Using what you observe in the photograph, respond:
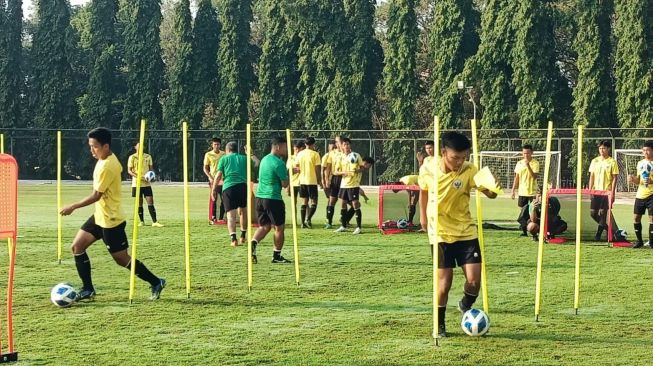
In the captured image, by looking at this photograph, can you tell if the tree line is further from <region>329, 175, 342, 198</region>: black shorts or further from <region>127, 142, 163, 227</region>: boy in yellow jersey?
<region>127, 142, 163, 227</region>: boy in yellow jersey

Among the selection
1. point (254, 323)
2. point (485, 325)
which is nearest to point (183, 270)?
point (254, 323)

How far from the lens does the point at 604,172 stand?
18.1 metres

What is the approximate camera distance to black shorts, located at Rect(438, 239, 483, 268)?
8.68 metres

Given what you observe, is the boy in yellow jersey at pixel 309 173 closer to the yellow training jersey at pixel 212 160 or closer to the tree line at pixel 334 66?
the yellow training jersey at pixel 212 160

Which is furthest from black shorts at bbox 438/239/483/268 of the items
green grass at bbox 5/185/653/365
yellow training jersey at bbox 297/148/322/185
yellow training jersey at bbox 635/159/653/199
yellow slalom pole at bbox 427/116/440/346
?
yellow training jersey at bbox 297/148/322/185

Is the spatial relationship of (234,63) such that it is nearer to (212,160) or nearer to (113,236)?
(212,160)

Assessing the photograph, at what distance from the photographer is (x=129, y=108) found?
5775 cm

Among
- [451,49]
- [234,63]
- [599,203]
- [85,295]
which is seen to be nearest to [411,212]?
[599,203]

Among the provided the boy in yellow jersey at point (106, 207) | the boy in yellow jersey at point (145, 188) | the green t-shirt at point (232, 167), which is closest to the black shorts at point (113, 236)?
the boy in yellow jersey at point (106, 207)

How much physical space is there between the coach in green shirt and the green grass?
0.64m

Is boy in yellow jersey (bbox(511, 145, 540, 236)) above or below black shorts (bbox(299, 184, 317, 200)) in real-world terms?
above

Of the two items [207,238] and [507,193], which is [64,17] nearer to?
[507,193]

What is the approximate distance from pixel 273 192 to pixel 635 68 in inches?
1312

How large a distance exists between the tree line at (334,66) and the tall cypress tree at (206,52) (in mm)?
79
